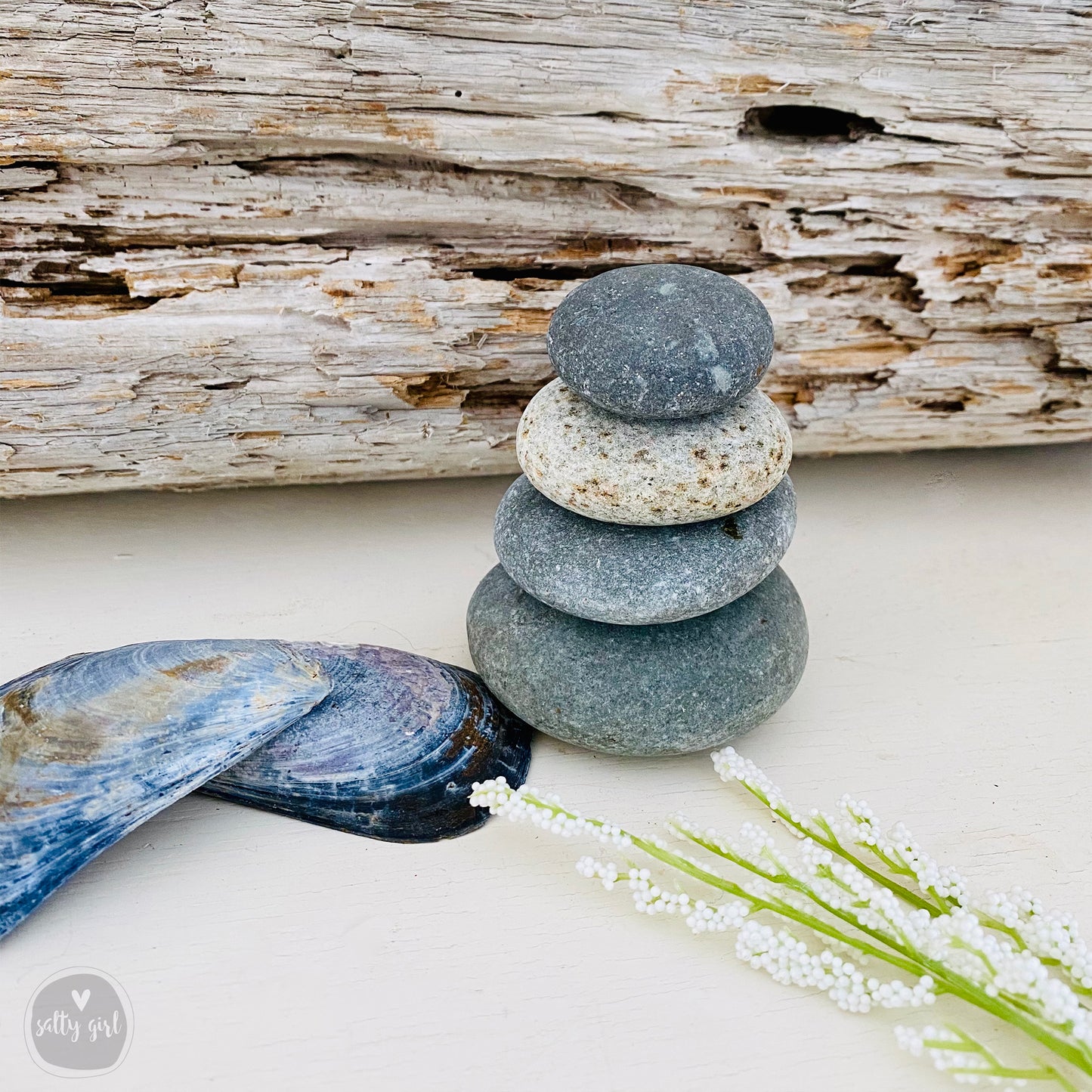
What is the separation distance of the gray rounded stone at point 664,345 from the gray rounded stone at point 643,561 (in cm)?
17

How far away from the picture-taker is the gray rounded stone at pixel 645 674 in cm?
146

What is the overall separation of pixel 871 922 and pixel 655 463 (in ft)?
2.03

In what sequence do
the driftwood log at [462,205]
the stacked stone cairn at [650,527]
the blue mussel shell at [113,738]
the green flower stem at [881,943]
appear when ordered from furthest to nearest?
1. the driftwood log at [462,205]
2. the stacked stone cairn at [650,527]
3. the blue mussel shell at [113,738]
4. the green flower stem at [881,943]

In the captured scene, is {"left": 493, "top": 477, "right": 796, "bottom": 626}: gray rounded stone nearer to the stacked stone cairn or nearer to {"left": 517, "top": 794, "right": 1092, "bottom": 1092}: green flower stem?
the stacked stone cairn

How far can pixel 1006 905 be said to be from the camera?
1180mm

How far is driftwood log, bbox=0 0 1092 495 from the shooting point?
1.63 m

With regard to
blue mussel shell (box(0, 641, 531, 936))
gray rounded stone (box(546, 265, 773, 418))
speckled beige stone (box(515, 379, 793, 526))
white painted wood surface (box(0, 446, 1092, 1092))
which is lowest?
white painted wood surface (box(0, 446, 1092, 1092))

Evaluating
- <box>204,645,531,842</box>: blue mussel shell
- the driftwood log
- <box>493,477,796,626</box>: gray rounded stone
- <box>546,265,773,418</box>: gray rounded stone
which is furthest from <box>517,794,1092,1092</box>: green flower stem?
the driftwood log

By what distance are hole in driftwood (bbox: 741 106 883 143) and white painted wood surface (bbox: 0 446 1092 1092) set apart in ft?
2.59

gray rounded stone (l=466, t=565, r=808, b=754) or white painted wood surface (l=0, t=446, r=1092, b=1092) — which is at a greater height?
gray rounded stone (l=466, t=565, r=808, b=754)

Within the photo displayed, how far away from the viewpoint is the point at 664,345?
1354mm

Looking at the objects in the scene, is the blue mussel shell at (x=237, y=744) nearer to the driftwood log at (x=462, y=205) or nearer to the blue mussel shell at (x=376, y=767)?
the blue mussel shell at (x=376, y=767)

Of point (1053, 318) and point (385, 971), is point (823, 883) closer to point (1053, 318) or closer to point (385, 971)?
point (385, 971)

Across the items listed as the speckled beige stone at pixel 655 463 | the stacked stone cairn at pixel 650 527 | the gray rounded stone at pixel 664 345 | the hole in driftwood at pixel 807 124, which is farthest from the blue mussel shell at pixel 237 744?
the hole in driftwood at pixel 807 124
